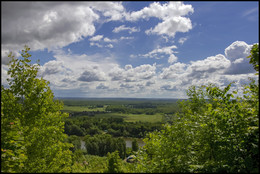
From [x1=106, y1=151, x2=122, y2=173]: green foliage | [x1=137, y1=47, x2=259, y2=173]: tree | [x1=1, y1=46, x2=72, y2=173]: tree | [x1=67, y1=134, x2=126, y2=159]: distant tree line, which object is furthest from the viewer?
[x1=67, y1=134, x2=126, y2=159]: distant tree line

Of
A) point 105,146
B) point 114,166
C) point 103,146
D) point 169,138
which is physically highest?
point 169,138

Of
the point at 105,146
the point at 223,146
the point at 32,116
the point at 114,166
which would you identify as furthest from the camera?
the point at 105,146

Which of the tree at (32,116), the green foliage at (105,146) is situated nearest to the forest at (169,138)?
the tree at (32,116)

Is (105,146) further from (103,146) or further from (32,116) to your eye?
(32,116)

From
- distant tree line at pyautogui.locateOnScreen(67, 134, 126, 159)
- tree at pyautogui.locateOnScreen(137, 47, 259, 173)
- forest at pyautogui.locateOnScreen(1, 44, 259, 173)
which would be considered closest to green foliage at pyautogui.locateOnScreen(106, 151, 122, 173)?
forest at pyautogui.locateOnScreen(1, 44, 259, 173)

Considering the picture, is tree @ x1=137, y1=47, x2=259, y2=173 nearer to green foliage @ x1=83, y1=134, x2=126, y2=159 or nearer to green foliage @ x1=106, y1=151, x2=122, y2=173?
green foliage @ x1=106, y1=151, x2=122, y2=173

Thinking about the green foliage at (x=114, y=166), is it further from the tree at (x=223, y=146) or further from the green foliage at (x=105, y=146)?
the green foliage at (x=105, y=146)

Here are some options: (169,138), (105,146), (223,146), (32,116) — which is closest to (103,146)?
(105,146)

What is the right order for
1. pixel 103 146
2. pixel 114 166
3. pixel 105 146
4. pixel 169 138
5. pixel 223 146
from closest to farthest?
pixel 223 146 < pixel 114 166 < pixel 169 138 < pixel 105 146 < pixel 103 146

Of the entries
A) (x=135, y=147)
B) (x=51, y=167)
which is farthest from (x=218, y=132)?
(x=135, y=147)

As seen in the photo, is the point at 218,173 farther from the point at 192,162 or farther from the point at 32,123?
the point at 32,123

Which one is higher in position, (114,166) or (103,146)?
(114,166)
